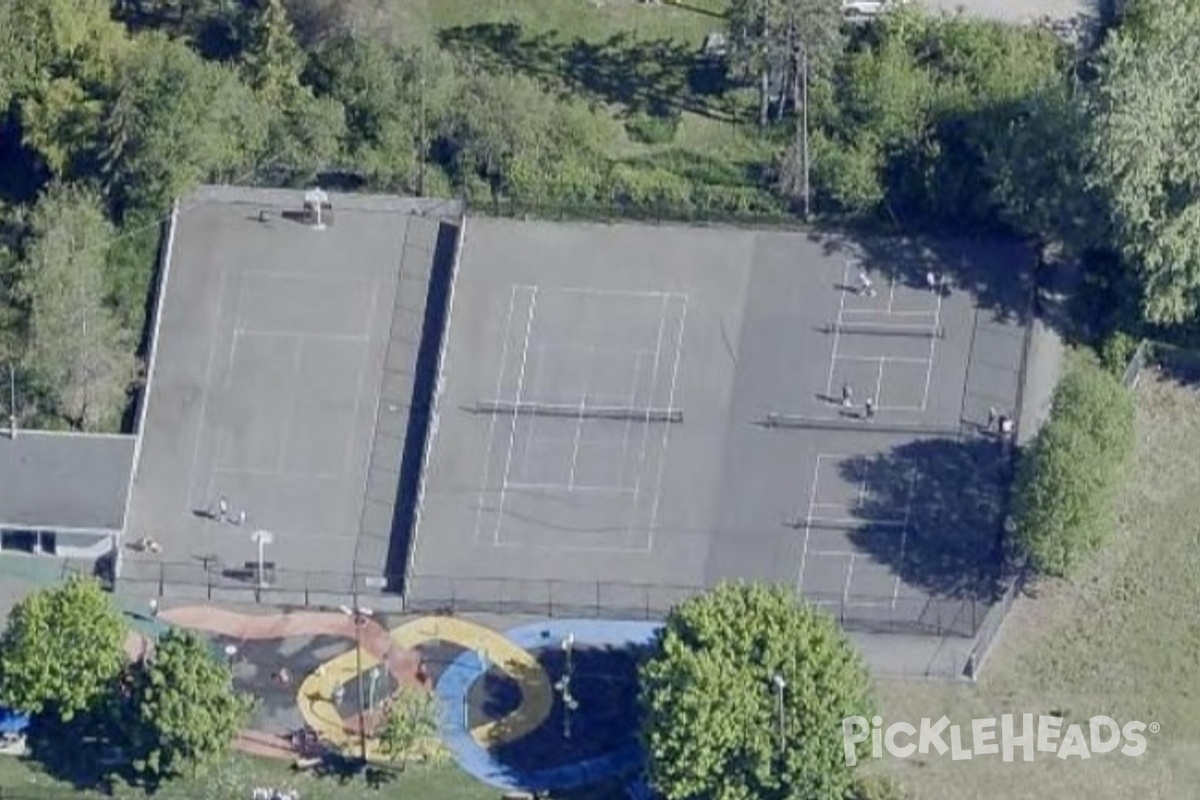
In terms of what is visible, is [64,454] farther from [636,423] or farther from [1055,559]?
[1055,559]

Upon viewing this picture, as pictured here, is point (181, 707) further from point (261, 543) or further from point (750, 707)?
point (750, 707)

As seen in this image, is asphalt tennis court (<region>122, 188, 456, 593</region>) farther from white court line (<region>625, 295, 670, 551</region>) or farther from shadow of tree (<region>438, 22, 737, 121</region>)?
shadow of tree (<region>438, 22, 737, 121</region>)

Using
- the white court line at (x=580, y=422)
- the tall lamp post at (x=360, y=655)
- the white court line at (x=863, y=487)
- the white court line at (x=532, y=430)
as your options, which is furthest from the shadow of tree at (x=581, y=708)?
the white court line at (x=863, y=487)

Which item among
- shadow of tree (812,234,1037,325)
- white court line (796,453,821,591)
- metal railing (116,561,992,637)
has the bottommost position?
Result: metal railing (116,561,992,637)

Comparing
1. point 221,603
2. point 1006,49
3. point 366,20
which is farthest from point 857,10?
point 221,603

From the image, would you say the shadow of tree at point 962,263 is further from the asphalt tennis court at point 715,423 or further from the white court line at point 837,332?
the white court line at point 837,332

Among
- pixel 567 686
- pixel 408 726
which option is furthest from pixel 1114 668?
pixel 408 726

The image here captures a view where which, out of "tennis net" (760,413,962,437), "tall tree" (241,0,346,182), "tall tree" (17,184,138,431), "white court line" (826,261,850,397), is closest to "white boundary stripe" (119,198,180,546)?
"tall tree" (17,184,138,431)
